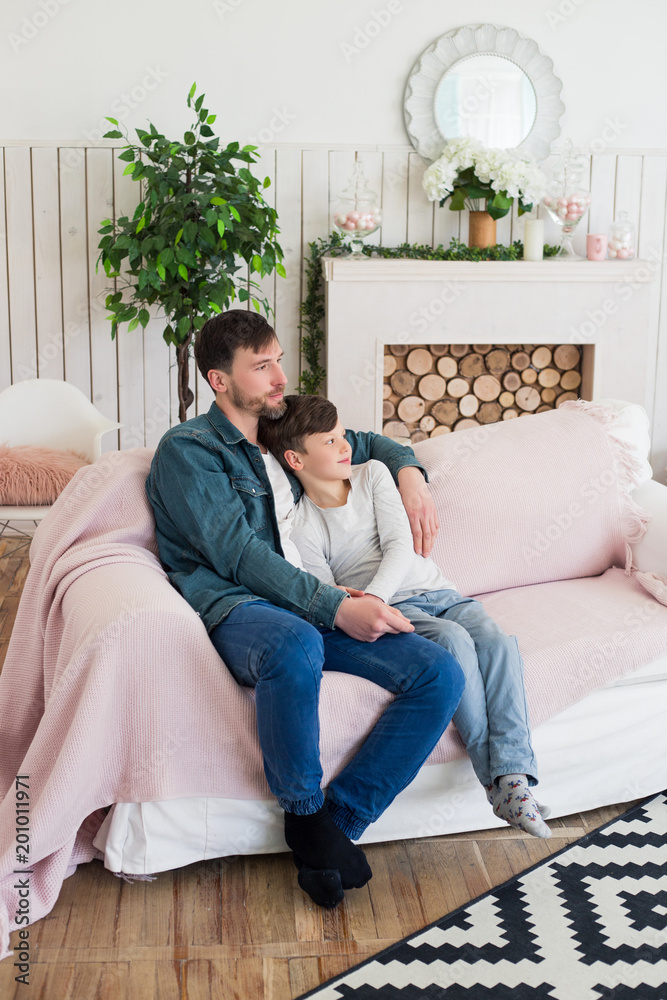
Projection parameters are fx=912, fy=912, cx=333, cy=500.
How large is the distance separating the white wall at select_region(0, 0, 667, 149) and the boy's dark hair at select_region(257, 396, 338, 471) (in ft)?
7.71

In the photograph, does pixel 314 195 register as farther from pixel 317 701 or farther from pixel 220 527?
pixel 317 701

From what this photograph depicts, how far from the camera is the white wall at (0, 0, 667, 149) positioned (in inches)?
152

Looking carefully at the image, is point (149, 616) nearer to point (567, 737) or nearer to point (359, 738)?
point (359, 738)

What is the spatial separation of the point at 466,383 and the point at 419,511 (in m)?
2.09

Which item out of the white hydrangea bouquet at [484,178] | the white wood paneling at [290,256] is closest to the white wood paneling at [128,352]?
the white wood paneling at [290,256]

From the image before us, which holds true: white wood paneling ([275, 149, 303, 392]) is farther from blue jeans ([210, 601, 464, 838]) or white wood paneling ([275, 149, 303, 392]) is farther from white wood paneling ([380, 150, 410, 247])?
blue jeans ([210, 601, 464, 838])

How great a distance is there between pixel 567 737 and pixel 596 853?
0.77 ft

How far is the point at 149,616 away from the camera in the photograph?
1.71 m

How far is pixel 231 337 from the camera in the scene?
6.72 ft

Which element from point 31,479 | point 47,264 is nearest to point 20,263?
point 47,264

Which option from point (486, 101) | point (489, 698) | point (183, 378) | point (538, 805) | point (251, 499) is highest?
point (486, 101)

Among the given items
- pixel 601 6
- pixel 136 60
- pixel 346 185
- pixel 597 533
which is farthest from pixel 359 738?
pixel 601 6

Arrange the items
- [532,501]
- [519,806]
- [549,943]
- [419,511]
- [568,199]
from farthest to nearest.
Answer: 1. [568,199]
2. [532,501]
3. [419,511]
4. [519,806]
5. [549,943]

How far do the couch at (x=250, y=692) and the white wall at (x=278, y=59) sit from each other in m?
2.22
